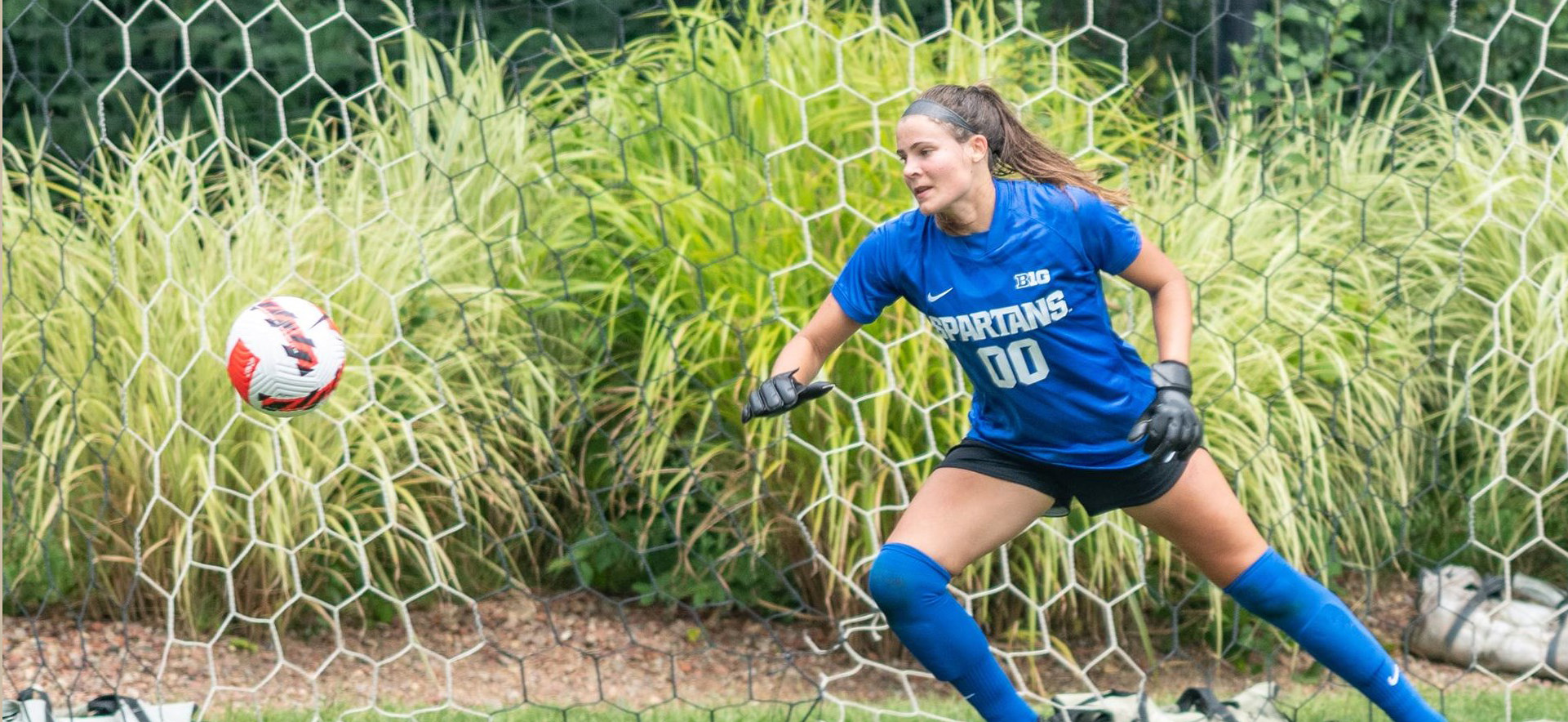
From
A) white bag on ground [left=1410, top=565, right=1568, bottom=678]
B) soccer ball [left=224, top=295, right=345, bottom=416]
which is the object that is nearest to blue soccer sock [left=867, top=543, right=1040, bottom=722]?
soccer ball [left=224, top=295, right=345, bottom=416]

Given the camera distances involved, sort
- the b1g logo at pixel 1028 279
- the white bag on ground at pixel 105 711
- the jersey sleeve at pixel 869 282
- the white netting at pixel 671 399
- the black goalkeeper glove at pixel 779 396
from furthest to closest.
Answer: the white netting at pixel 671 399
the white bag on ground at pixel 105 711
the jersey sleeve at pixel 869 282
the b1g logo at pixel 1028 279
the black goalkeeper glove at pixel 779 396

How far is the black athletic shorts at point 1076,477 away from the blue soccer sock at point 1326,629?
257mm

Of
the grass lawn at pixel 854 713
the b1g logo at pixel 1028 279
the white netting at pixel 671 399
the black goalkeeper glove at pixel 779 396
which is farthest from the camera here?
the white netting at pixel 671 399

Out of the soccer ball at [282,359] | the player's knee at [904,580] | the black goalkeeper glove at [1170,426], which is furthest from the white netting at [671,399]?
the black goalkeeper glove at [1170,426]

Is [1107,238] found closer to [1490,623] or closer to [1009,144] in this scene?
[1009,144]

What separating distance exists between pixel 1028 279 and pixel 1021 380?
0.65 feet

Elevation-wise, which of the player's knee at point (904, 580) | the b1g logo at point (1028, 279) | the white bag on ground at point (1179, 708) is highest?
the b1g logo at point (1028, 279)

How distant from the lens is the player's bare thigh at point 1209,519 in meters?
3.01

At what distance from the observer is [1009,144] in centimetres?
308

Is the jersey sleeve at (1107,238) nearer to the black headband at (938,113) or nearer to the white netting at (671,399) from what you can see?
the black headband at (938,113)

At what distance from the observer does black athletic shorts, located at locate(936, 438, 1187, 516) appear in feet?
9.82

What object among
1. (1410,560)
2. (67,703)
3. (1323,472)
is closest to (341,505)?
(67,703)

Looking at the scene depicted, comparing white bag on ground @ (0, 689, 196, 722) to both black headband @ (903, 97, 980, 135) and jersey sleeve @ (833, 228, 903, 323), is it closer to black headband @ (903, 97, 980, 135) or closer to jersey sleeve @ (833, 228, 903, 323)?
jersey sleeve @ (833, 228, 903, 323)

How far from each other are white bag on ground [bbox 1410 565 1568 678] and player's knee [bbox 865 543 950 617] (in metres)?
1.94
